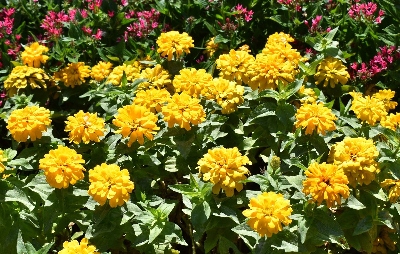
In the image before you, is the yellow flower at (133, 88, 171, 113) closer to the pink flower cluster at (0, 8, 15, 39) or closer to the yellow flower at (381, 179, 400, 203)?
the yellow flower at (381, 179, 400, 203)

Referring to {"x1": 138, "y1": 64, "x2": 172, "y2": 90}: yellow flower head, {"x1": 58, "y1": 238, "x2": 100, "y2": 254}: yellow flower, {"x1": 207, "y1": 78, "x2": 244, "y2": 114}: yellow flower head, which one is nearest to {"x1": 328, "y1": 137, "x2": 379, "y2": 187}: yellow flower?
{"x1": 207, "y1": 78, "x2": 244, "y2": 114}: yellow flower head

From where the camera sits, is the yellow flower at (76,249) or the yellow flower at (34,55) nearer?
the yellow flower at (76,249)

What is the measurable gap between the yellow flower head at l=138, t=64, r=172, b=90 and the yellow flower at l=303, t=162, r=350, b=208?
127 centimetres

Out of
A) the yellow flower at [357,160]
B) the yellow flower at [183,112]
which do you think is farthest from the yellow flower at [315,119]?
the yellow flower at [183,112]

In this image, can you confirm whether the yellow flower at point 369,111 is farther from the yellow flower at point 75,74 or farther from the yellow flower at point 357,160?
the yellow flower at point 75,74

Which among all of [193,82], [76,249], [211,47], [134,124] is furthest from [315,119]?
[211,47]

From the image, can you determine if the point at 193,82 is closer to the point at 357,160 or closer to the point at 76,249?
the point at 357,160

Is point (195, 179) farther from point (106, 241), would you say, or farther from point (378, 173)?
point (378, 173)

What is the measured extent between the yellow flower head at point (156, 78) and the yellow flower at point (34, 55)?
699 millimetres

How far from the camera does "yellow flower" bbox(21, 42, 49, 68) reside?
3.62 m

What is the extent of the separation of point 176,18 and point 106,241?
192 cm

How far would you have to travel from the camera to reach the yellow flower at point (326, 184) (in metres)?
2.27

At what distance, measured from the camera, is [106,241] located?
2.56 meters

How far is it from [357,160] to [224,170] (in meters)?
0.56
